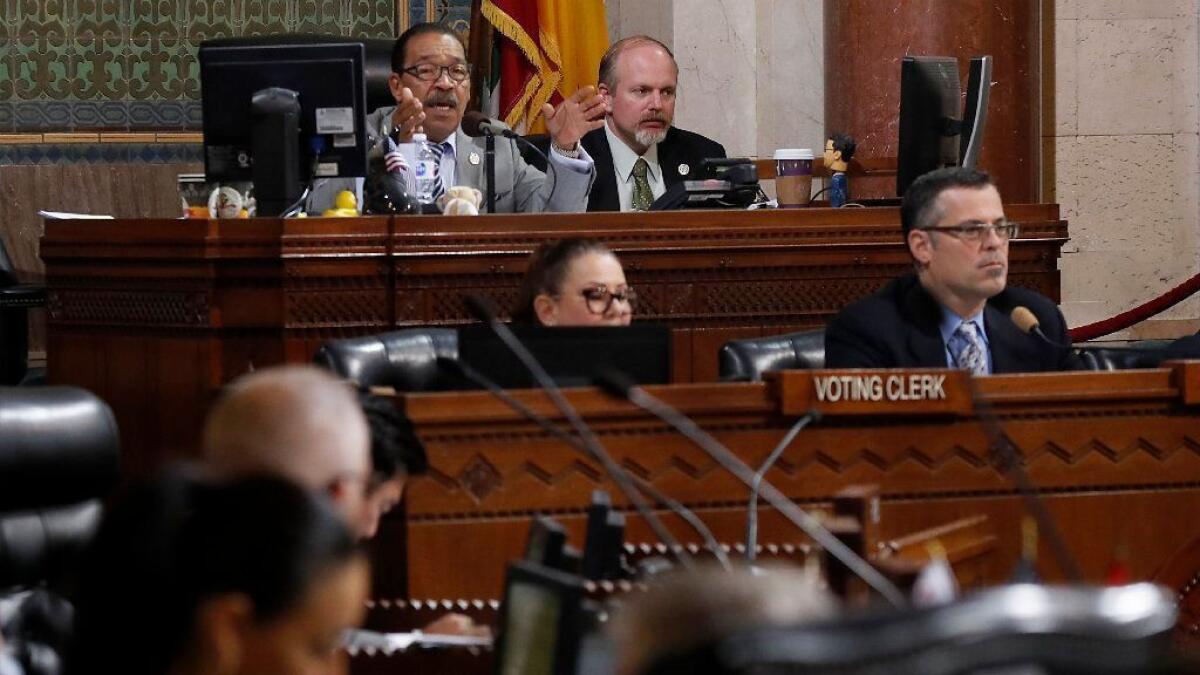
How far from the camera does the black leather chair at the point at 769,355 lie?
5.45 metres

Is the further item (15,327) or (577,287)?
(15,327)

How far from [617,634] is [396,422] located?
6.68 ft

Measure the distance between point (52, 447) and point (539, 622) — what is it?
5.25 ft

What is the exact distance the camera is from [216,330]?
22.4ft

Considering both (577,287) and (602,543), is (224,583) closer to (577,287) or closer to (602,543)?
(602,543)

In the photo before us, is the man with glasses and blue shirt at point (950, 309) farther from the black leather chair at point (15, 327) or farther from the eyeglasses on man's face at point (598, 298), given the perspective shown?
the black leather chair at point (15, 327)

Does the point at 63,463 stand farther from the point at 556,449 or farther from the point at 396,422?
the point at 556,449

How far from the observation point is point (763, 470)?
12.2 feet

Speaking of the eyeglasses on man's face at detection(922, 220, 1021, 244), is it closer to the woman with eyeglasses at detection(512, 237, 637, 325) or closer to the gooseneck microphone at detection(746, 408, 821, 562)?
the woman with eyeglasses at detection(512, 237, 637, 325)

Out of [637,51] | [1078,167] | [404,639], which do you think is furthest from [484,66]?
[404,639]

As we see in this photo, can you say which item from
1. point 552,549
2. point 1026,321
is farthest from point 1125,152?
point 552,549

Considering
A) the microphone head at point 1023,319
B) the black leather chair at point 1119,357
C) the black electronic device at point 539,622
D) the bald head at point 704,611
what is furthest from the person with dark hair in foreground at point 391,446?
the black leather chair at point 1119,357

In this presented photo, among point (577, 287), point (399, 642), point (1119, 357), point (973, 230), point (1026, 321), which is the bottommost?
point (399, 642)

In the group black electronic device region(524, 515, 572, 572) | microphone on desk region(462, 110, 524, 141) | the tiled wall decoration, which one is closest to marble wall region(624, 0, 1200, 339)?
the tiled wall decoration
